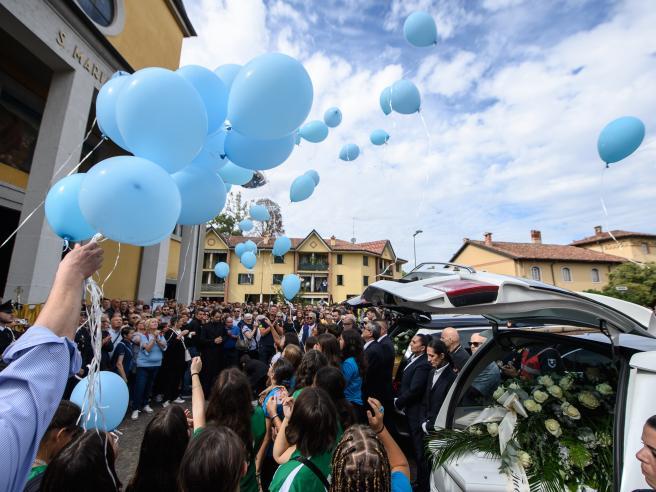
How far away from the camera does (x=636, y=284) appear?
18.2 meters

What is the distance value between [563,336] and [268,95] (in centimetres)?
296

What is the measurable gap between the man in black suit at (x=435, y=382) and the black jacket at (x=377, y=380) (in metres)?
0.76

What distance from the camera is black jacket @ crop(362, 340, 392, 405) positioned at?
4449 mm

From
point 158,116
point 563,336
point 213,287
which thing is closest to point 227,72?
point 158,116

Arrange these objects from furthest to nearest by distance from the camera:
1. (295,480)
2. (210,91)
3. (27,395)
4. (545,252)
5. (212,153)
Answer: (545,252)
(212,153)
(210,91)
(295,480)
(27,395)

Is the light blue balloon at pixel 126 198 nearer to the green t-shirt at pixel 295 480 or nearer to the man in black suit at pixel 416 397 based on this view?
the green t-shirt at pixel 295 480

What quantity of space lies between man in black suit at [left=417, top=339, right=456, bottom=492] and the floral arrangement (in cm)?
100

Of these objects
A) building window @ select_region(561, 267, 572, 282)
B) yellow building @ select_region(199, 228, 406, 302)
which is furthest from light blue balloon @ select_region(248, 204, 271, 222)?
building window @ select_region(561, 267, 572, 282)

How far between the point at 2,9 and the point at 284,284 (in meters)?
8.24

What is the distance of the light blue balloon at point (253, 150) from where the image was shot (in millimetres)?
3441

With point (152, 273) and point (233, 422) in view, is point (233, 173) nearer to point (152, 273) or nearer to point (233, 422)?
point (233, 422)

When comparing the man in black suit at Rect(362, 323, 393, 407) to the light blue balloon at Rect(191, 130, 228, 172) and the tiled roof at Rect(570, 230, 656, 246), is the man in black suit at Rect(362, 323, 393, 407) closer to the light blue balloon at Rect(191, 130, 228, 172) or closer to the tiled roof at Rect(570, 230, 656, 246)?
the light blue balloon at Rect(191, 130, 228, 172)

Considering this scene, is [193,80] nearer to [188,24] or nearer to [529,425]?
[529,425]

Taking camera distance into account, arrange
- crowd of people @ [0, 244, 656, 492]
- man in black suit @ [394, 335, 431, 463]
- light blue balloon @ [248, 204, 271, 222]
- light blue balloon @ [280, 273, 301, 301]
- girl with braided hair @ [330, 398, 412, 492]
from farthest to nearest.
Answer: light blue balloon @ [280, 273, 301, 301] < light blue balloon @ [248, 204, 271, 222] < man in black suit @ [394, 335, 431, 463] < girl with braided hair @ [330, 398, 412, 492] < crowd of people @ [0, 244, 656, 492]
